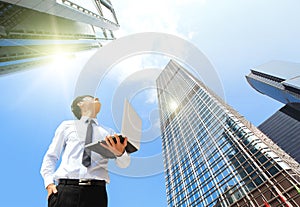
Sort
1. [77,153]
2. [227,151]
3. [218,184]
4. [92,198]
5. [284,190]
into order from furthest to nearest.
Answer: [227,151]
[218,184]
[284,190]
[77,153]
[92,198]

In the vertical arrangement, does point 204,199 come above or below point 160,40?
above

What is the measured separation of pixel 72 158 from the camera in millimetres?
3186

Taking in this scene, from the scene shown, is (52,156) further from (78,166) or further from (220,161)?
(220,161)

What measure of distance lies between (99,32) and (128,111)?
44.6 metres

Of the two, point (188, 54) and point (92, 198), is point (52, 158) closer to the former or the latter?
point (92, 198)

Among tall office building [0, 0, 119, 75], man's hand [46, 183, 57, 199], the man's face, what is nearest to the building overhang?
tall office building [0, 0, 119, 75]

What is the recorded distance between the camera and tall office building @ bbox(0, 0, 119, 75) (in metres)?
18.7

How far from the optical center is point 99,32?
1738 inches

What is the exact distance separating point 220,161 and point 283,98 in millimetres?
63335

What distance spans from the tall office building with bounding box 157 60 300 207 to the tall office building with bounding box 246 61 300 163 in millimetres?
36292

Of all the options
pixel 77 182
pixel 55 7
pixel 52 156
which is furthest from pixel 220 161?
pixel 77 182

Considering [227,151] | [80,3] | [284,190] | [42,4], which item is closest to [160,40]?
[42,4]

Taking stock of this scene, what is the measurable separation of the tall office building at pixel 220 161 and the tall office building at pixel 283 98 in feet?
119

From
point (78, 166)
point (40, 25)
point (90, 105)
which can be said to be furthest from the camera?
point (40, 25)
